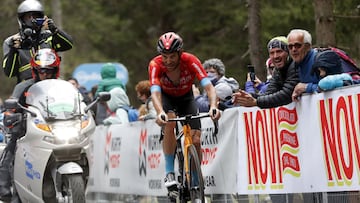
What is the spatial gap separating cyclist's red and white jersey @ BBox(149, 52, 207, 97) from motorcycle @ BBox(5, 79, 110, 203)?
592mm

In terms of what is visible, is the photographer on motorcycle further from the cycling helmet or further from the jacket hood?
the jacket hood

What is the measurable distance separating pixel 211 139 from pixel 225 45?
19.2 m

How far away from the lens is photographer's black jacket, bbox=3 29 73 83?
1206cm

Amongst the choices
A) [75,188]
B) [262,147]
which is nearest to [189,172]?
[262,147]

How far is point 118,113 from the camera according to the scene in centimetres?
1762

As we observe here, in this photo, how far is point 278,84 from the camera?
35.8 ft

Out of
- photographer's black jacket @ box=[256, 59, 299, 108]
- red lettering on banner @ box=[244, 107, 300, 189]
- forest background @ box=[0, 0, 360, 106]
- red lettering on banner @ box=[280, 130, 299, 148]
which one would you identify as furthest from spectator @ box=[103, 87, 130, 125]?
red lettering on banner @ box=[280, 130, 299, 148]

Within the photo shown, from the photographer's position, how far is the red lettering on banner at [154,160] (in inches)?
571

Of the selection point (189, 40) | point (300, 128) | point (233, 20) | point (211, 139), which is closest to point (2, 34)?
point (189, 40)

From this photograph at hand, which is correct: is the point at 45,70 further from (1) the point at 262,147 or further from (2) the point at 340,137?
(2) the point at 340,137

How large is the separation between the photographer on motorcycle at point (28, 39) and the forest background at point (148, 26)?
8.59 metres

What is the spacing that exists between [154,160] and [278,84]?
417cm

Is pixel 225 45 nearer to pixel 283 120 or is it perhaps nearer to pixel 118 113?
pixel 118 113

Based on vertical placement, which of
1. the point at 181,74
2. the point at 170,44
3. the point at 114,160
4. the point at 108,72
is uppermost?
the point at 108,72
